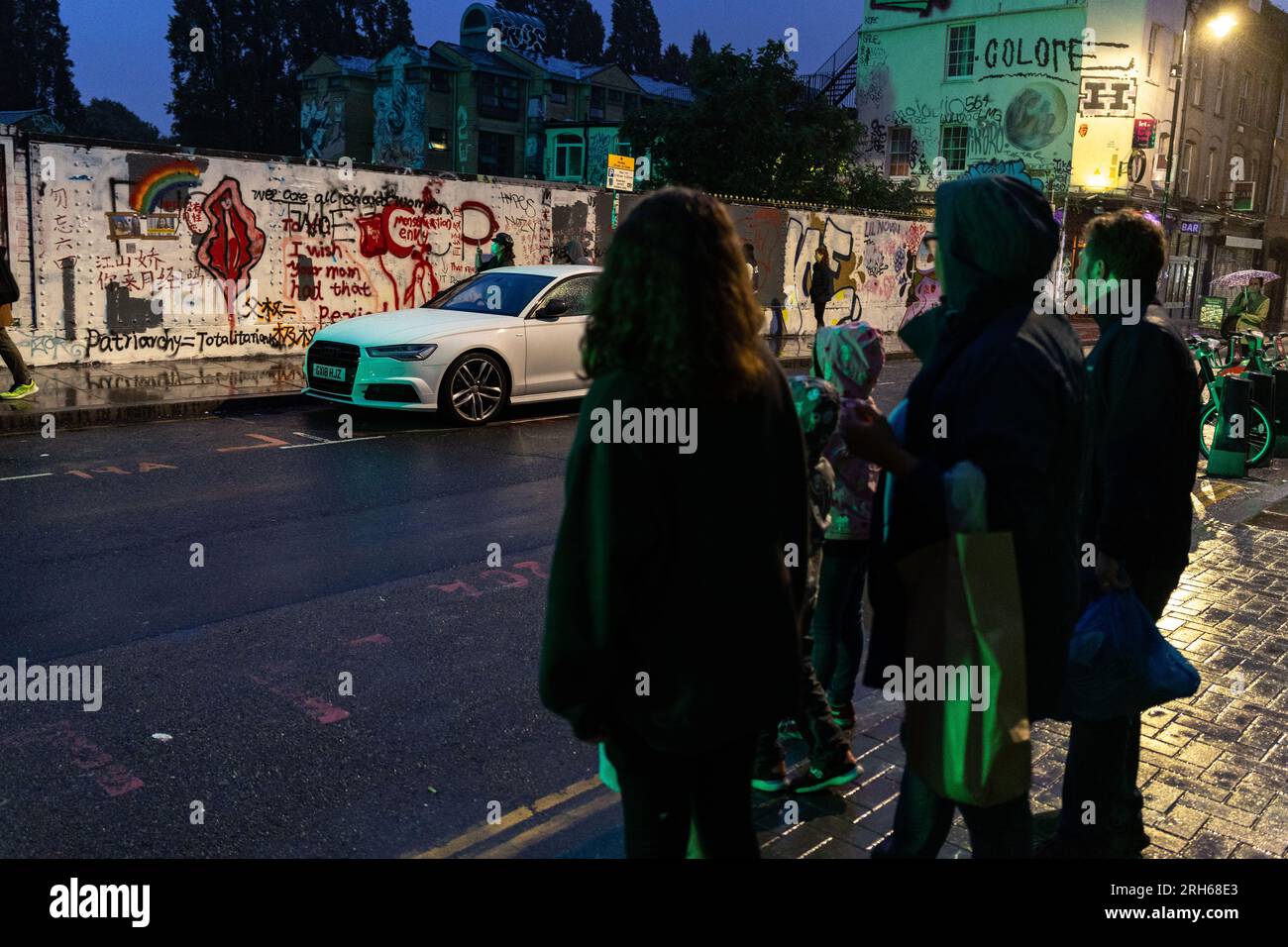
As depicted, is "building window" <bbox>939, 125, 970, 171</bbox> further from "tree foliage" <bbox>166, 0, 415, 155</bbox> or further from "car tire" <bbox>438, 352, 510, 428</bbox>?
"tree foliage" <bbox>166, 0, 415, 155</bbox>

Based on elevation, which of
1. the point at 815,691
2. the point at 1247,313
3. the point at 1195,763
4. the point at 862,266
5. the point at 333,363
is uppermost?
the point at 862,266

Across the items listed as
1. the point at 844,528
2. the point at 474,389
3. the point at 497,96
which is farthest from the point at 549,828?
the point at 497,96

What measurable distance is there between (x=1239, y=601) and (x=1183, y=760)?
8.48 feet

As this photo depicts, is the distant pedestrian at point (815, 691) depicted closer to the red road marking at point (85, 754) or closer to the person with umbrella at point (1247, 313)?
the red road marking at point (85, 754)

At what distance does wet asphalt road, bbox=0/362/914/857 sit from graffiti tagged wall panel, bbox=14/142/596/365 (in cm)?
559

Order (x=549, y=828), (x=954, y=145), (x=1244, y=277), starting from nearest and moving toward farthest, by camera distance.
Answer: (x=549, y=828), (x=1244, y=277), (x=954, y=145)

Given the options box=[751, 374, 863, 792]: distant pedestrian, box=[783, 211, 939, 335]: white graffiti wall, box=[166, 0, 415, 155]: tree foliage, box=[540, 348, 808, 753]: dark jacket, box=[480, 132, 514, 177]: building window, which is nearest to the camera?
box=[540, 348, 808, 753]: dark jacket

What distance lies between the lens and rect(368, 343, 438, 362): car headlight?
11406 millimetres

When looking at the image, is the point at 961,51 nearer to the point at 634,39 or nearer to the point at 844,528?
the point at 844,528

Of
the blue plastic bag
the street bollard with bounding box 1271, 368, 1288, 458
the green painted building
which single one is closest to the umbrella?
the street bollard with bounding box 1271, 368, 1288, 458

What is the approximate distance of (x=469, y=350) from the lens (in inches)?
463

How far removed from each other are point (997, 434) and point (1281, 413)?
1072 centimetres

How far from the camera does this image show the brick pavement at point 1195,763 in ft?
11.9
